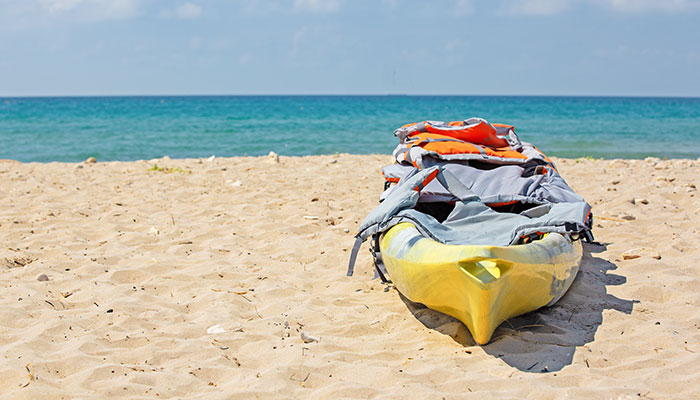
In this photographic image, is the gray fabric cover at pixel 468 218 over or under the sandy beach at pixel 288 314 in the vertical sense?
over

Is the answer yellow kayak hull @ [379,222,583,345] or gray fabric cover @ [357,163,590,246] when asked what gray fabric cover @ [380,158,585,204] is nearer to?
gray fabric cover @ [357,163,590,246]

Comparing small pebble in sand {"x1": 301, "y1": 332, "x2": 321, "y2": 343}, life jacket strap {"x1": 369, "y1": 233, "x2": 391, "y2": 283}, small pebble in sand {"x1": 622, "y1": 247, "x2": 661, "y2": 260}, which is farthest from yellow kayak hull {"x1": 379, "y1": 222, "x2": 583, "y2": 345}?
small pebble in sand {"x1": 622, "y1": 247, "x2": 661, "y2": 260}

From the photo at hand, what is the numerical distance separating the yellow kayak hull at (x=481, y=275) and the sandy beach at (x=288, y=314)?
240 mm

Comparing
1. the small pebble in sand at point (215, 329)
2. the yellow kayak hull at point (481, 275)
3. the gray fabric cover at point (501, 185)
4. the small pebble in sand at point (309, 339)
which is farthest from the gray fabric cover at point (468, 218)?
the small pebble in sand at point (215, 329)

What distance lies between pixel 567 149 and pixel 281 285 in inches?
545

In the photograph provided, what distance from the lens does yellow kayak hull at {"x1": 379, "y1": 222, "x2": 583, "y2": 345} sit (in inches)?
115

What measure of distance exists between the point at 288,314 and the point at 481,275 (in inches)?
61.3

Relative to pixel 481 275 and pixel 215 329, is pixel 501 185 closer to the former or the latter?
pixel 481 275

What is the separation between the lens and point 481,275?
9.47ft

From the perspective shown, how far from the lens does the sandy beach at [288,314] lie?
2904 mm

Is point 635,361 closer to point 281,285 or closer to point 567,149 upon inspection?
point 281,285

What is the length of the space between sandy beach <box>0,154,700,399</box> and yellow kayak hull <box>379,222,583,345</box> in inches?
9.4

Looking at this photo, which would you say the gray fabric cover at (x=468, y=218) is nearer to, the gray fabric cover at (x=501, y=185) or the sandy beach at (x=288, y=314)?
the gray fabric cover at (x=501, y=185)

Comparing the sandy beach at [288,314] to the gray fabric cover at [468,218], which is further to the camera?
the gray fabric cover at [468,218]
